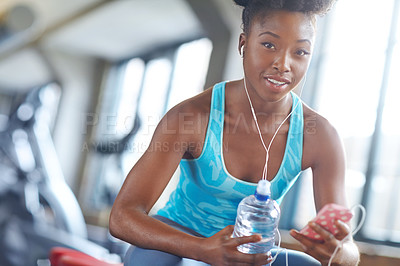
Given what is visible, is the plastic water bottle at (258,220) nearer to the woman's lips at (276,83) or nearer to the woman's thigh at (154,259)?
the woman's thigh at (154,259)

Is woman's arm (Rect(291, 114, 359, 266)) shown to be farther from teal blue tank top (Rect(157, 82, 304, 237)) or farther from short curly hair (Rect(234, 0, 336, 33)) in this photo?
short curly hair (Rect(234, 0, 336, 33))

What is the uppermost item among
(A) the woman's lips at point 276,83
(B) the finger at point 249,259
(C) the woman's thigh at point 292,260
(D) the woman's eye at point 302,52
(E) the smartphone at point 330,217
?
(D) the woman's eye at point 302,52

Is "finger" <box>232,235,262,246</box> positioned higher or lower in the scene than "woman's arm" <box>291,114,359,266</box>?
lower

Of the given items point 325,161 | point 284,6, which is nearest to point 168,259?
point 325,161

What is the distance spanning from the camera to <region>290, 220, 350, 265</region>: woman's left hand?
808mm

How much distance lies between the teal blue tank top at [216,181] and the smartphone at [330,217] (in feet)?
0.70

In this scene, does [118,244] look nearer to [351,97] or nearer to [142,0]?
[351,97]

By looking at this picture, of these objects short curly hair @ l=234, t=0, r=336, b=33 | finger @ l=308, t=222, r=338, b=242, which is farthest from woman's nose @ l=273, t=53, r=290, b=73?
finger @ l=308, t=222, r=338, b=242

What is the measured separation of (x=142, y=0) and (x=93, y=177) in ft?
9.20

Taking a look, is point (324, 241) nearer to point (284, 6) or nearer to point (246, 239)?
point (246, 239)

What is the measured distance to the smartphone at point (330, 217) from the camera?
0.79 meters

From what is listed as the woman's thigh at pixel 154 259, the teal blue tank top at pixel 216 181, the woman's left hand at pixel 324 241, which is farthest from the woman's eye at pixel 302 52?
the woman's thigh at pixel 154 259

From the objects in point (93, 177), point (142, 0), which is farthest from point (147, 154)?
point (93, 177)

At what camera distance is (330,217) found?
0.80m
